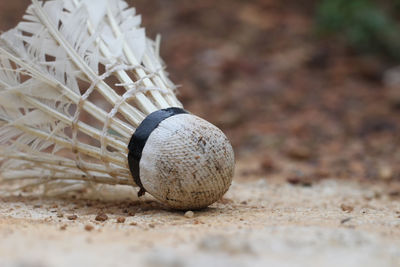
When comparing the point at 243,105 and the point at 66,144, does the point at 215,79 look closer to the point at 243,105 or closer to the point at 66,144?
the point at 243,105

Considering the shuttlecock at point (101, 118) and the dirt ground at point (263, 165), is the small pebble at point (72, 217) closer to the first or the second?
the dirt ground at point (263, 165)

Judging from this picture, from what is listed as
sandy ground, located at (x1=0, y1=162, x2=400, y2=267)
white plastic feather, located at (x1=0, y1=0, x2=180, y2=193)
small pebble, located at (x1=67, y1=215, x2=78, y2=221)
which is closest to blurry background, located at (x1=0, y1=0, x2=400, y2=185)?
sandy ground, located at (x1=0, y1=162, x2=400, y2=267)

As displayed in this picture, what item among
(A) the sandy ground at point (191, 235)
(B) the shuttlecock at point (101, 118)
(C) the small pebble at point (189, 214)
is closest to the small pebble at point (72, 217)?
(A) the sandy ground at point (191, 235)

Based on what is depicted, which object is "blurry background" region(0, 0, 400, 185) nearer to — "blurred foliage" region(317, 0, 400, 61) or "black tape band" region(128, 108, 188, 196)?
"blurred foliage" region(317, 0, 400, 61)

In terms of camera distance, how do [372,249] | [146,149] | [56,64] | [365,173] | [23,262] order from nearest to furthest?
[23,262]
[372,249]
[146,149]
[56,64]
[365,173]

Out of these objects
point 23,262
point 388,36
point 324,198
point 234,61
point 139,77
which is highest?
point 388,36

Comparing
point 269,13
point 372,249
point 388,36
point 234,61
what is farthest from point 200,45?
point 372,249
